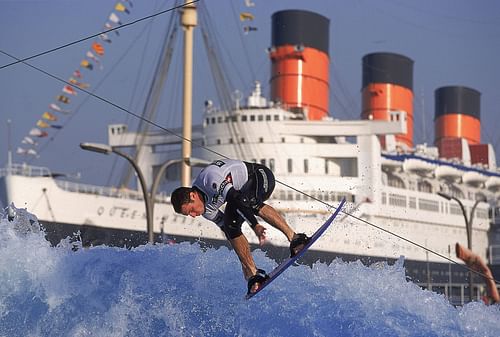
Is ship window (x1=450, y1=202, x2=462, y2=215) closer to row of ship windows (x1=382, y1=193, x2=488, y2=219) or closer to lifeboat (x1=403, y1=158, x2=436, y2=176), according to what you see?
row of ship windows (x1=382, y1=193, x2=488, y2=219)

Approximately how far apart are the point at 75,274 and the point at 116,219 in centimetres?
3026

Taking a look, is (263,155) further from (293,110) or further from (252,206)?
(252,206)

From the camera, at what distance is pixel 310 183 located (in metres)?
43.9

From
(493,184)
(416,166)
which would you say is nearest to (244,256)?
(416,166)

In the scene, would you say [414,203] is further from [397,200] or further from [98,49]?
[98,49]

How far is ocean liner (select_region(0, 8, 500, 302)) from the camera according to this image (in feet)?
119

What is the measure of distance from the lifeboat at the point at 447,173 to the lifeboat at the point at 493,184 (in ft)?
15.1

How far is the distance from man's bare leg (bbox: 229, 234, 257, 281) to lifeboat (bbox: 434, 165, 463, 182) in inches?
1794

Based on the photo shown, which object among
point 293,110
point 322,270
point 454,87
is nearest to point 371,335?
point 322,270

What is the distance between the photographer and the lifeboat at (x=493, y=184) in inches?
2239

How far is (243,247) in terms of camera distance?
671cm

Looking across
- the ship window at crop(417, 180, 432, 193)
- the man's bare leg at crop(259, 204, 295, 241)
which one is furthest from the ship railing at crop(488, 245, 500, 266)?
the man's bare leg at crop(259, 204, 295, 241)

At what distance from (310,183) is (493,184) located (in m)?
18.2

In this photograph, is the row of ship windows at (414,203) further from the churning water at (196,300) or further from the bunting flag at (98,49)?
the churning water at (196,300)
